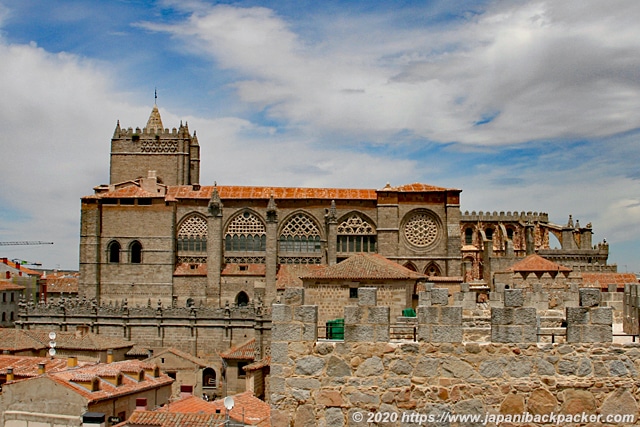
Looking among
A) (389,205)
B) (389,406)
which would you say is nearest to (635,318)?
(389,406)

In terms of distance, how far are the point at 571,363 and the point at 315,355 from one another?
92.6 inches

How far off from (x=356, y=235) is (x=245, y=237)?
7.27 metres

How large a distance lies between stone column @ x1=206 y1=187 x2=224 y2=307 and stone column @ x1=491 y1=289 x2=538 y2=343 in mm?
36305

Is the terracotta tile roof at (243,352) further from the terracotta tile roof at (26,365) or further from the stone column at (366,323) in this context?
the stone column at (366,323)

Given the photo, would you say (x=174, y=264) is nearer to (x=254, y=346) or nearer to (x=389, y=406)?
(x=254, y=346)

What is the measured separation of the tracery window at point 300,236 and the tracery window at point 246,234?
4.47ft

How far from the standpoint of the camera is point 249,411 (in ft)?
69.3

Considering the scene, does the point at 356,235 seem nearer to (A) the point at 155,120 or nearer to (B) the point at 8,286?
(A) the point at 155,120

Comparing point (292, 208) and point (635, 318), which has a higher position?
point (292, 208)

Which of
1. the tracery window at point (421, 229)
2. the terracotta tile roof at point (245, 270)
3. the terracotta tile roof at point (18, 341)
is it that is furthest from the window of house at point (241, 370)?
the tracery window at point (421, 229)

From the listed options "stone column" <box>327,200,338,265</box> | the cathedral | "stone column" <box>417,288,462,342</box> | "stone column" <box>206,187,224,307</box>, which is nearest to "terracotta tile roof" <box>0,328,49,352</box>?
the cathedral

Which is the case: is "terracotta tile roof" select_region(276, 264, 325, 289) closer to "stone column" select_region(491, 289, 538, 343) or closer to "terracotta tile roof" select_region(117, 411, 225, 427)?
"terracotta tile roof" select_region(117, 411, 225, 427)

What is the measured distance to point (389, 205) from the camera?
43875mm

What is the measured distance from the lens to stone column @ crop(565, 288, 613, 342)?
6.14m
